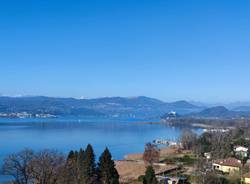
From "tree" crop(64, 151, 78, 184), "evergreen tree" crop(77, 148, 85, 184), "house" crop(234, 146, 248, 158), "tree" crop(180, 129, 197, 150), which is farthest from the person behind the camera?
"tree" crop(180, 129, 197, 150)

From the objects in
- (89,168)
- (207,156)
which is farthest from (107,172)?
(207,156)

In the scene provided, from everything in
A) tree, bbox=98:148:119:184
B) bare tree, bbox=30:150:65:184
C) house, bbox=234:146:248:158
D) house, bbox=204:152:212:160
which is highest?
bare tree, bbox=30:150:65:184

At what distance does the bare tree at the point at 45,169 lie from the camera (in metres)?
10.5

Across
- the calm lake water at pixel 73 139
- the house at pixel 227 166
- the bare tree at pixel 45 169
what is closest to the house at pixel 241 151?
the house at pixel 227 166

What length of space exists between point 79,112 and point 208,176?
139 m

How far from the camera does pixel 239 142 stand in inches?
1367

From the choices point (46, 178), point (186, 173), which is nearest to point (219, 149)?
point (186, 173)

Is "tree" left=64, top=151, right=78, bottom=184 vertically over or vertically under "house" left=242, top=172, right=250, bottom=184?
over

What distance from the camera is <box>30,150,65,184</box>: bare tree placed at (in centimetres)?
1054

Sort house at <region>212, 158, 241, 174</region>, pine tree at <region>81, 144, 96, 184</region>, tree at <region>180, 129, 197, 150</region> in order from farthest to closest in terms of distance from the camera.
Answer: tree at <region>180, 129, 197, 150</region> → house at <region>212, 158, 241, 174</region> → pine tree at <region>81, 144, 96, 184</region>

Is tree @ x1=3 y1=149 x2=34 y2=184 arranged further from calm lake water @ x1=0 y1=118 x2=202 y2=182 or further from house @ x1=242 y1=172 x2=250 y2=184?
calm lake water @ x1=0 y1=118 x2=202 y2=182

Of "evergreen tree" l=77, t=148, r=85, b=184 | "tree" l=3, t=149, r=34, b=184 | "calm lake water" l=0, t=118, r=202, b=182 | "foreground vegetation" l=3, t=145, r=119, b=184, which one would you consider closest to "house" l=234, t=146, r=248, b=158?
"calm lake water" l=0, t=118, r=202, b=182

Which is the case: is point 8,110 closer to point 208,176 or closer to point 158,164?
point 158,164

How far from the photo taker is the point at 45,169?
10562 mm
